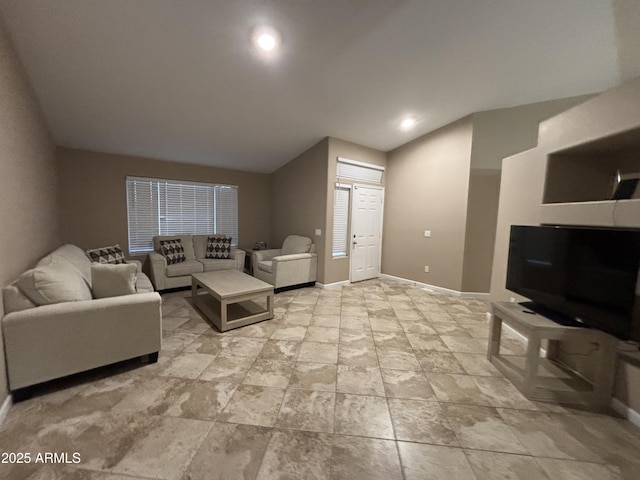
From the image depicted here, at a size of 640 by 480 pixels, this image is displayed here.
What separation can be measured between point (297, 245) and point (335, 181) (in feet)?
4.58

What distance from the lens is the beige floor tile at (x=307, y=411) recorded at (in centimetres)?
163

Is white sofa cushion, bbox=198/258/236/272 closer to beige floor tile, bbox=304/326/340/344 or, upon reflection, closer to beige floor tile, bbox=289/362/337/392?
beige floor tile, bbox=304/326/340/344

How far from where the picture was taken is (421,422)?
1687 millimetres

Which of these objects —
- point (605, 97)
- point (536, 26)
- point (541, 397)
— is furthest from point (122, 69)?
point (541, 397)

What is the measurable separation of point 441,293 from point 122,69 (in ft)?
17.5

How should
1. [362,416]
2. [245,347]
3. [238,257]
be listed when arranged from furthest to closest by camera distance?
[238,257] < [245,347] < [362,416]

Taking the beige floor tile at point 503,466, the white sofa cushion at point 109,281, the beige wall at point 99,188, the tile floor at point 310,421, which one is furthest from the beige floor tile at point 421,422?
the beige wall at point 99,188

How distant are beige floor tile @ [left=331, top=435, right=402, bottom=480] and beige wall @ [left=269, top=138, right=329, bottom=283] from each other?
3.14 metres

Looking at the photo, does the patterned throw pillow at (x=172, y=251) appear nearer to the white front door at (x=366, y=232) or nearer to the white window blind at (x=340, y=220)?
the white window blind at (x=340, y=220)

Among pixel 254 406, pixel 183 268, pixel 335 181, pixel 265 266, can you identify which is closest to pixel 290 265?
pixel 265 266

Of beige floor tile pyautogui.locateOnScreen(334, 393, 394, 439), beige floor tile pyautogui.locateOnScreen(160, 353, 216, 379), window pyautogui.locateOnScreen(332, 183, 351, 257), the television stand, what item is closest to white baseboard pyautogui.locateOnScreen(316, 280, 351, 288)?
window pyautogui.locateOnScreen(332, 183, 351, 257)

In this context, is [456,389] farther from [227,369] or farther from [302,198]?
[302,198]

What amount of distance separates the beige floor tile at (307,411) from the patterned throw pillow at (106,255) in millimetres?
3630

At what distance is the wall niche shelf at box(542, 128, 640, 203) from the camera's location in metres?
2.32
